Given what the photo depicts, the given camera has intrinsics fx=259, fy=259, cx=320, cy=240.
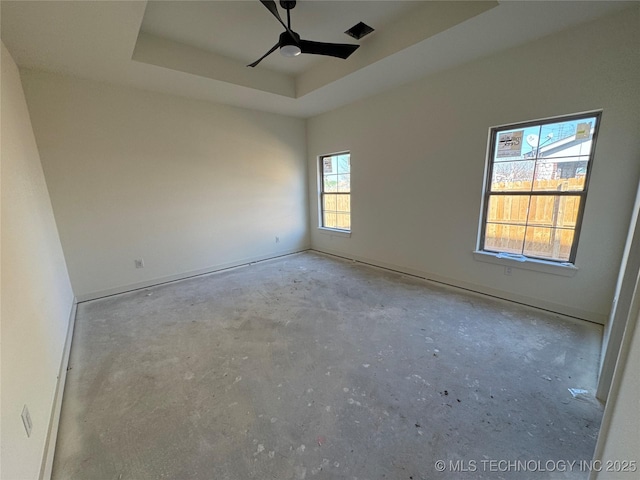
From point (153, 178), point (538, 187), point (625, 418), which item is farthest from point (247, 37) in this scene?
point (625, 418)

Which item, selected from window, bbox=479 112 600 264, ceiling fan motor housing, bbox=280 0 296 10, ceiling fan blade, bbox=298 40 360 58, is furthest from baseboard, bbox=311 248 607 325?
ceiling fan motor housing, bbox=280 0 296 10

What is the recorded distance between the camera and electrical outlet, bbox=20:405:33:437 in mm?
1200

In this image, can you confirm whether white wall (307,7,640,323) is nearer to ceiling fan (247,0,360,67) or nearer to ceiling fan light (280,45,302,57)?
ceiling fan (247,0,360,67)

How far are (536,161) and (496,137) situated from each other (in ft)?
1.60

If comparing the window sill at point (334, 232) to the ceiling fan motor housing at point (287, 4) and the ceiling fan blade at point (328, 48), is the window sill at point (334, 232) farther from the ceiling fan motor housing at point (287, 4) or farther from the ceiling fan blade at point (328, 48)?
the ceiling fan motor housing at point (287, 4)

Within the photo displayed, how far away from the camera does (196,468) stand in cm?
131

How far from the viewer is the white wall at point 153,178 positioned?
9.98 ft

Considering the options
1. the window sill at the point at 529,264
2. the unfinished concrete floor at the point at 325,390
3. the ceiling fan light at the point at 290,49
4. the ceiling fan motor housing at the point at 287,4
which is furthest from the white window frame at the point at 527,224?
the ceiling fan motor housing at the point at 287,4

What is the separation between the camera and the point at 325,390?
1784 millimetres

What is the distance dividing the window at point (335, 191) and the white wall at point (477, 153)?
25 cm

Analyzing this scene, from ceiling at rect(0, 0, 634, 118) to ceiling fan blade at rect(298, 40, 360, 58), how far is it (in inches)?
13.3

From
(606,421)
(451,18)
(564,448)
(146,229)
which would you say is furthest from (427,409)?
(146,229)

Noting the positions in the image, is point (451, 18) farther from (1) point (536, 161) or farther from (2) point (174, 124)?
(2) point (174, 124)

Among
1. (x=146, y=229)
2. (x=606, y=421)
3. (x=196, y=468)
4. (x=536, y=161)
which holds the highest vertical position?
(x=536, y=161)
